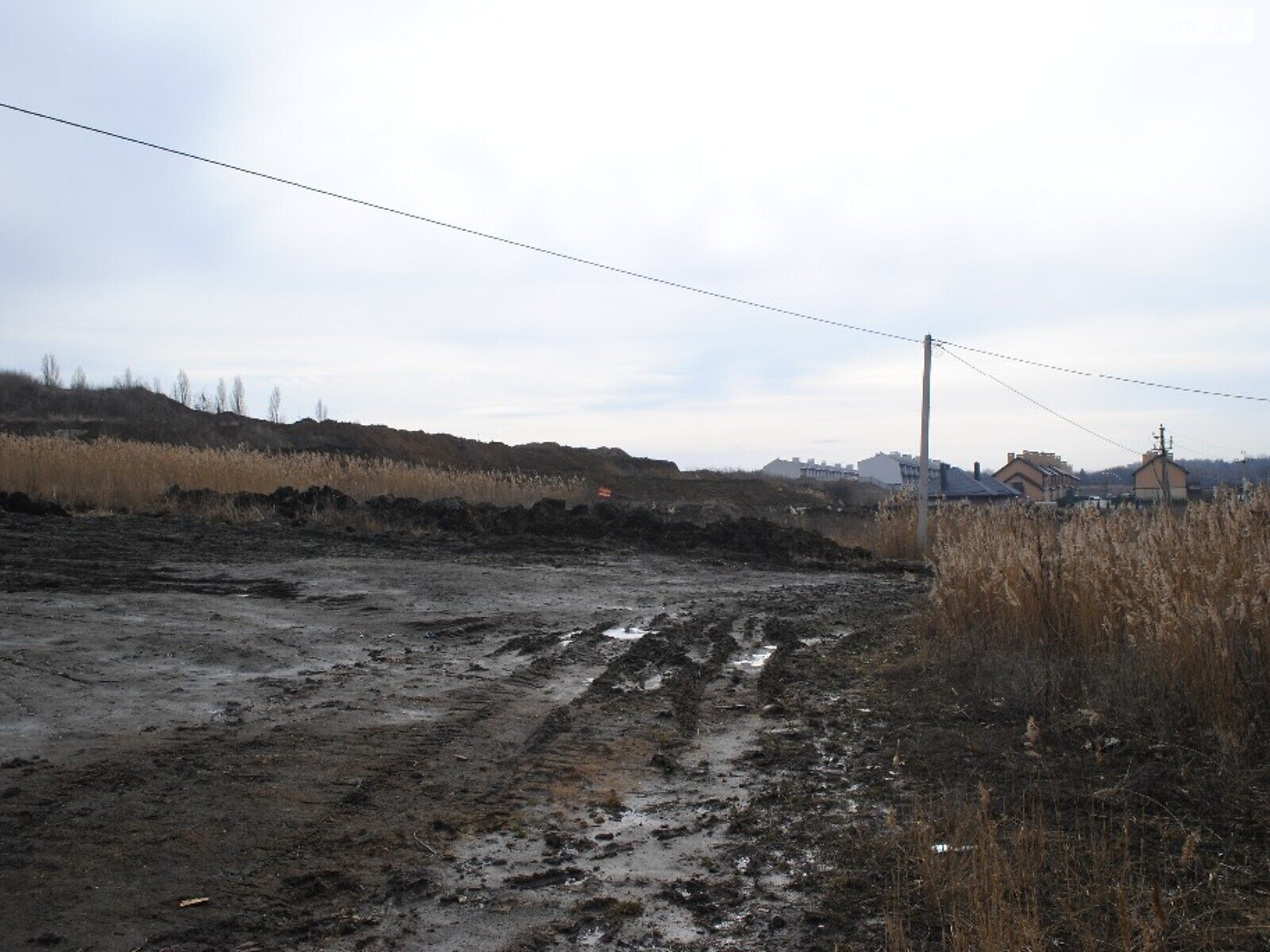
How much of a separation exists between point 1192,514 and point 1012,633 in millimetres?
1744

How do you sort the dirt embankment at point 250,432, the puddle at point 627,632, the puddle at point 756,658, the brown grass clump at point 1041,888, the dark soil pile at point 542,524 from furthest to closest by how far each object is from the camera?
1. the dirt embankment at point 250,432
2. the dark soil pile at point 542,524
3. the puddle at point 627,632
4. the puddle at point 756,658
5. the brown grass clump at point 1041,888

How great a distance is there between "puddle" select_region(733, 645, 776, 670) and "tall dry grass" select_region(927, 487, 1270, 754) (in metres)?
1.62

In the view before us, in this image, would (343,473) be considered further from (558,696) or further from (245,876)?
(245,876)

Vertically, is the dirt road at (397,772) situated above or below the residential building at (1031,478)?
below

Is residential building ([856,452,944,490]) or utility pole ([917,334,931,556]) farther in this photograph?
residential building ([856,452,944,490])

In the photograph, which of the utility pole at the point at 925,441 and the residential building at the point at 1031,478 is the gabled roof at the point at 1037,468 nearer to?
the residential building at the point at 1031,478

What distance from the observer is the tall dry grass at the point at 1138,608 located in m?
5.84

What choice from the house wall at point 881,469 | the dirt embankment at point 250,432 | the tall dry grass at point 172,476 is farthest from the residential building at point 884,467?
the tall dry grass at point 172,476

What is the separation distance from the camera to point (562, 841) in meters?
4.75

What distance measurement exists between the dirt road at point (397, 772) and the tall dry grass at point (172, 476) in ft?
29.5

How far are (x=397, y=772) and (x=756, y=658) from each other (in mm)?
4870

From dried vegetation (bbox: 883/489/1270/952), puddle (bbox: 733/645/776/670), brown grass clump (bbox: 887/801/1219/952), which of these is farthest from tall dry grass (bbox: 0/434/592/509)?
brown grass clump (bbox: 887/801/1219/952)

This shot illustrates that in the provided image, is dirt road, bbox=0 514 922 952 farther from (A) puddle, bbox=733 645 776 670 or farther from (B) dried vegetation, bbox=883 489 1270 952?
(B) dried vegetation, bbox=883 489 1270 952

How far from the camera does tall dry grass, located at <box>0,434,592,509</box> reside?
20.1 meters
